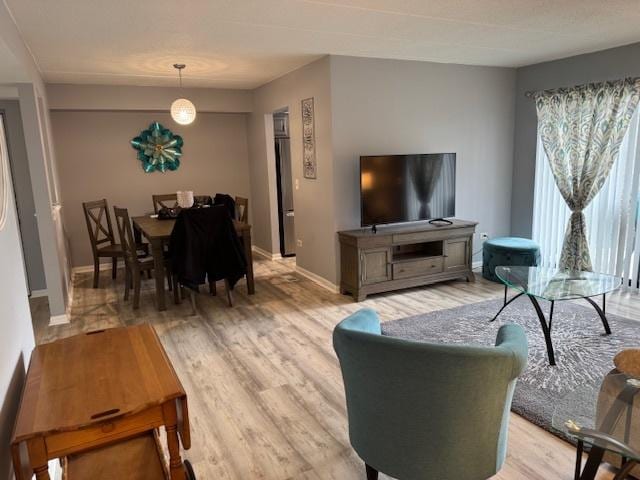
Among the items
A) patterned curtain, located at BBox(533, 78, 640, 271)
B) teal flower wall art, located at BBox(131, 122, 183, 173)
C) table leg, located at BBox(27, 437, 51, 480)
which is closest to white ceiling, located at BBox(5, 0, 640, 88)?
patterned curtain, located at BBox(533, 78, 640, 271)

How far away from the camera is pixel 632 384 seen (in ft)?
5.76

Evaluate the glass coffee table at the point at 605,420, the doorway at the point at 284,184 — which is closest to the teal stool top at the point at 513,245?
the doorway at the point at 284,184

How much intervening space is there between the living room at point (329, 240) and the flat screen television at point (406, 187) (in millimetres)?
24

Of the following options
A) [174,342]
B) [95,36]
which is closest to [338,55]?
[95,36]

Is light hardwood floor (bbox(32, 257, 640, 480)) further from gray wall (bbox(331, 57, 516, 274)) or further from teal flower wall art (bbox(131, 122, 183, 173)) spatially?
teal flower wall art (bbox(131, 122, 183, 173))

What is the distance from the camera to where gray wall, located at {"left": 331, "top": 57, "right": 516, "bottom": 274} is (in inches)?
182

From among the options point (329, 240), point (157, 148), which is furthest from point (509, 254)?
point (157, 148)

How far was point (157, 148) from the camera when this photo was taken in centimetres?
635

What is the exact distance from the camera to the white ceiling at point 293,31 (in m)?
2.97

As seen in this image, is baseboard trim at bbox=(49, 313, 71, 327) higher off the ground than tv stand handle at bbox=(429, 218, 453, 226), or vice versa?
tv stand handle at bbox=(429, 218, 453, 226)

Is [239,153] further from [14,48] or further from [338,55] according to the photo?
[14,48]

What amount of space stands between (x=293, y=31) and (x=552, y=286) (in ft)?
9.14

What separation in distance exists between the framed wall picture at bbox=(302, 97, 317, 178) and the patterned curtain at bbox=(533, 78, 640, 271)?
8.48 feet

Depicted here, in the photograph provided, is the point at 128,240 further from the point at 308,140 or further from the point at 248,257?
the point at 308,140
